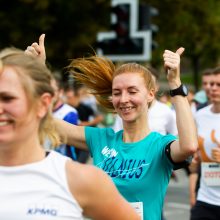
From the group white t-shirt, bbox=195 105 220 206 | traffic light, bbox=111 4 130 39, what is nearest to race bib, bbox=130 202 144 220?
white t-shirt, bbox=195 105 220 206

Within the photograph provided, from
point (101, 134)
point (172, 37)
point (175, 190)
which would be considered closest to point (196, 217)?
point (101, 134)

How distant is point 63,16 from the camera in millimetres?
25172

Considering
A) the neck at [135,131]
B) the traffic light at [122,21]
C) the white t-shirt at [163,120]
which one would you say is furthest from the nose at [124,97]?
the traffic light at [122,21]

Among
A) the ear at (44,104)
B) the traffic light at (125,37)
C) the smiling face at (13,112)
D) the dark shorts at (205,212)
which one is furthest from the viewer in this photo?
the traffic light at (125,37)

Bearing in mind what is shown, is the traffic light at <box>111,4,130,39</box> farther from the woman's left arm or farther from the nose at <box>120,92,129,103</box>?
the woman's left arm

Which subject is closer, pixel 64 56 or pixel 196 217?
pixel 196 217

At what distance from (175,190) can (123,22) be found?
10.3ft

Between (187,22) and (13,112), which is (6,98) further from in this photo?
(187,22)

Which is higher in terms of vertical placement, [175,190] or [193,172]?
[193,172]

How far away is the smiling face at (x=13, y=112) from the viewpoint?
8.34 feet

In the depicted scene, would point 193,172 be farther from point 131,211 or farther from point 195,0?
point 195,0

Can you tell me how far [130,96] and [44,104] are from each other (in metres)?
1.52

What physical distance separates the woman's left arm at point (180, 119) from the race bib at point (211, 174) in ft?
7.01

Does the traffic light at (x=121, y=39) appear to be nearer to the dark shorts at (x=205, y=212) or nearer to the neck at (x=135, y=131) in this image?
the dark shorts at (x=205, y=212)
